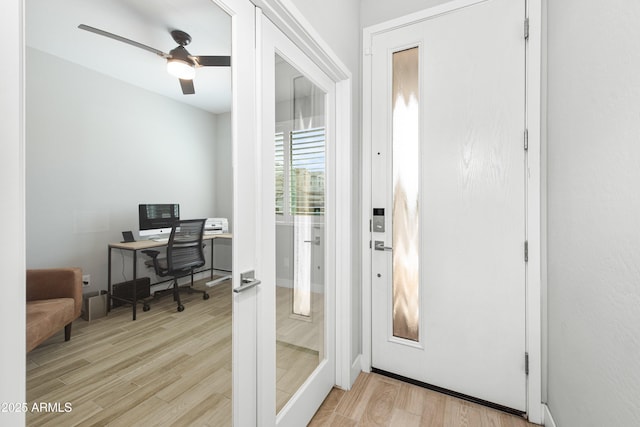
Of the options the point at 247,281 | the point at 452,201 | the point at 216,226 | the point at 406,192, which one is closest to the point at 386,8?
the point at 406,192

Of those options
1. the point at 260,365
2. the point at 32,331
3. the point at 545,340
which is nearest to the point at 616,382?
the point at 545,340

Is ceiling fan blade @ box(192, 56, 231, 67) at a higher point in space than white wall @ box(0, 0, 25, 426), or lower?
higher

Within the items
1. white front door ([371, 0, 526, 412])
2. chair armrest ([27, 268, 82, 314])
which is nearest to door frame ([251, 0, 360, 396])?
white front door ([371, 0, 526, 412])

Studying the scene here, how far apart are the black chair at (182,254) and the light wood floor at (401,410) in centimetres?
123

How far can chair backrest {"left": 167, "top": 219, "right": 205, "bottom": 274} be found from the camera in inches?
35.0

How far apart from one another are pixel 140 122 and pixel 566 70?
5.89 ft

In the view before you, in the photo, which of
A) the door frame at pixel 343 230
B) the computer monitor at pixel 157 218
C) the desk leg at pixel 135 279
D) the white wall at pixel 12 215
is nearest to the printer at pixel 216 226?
the computer monitor at pixel 157 218

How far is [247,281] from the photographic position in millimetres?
1108

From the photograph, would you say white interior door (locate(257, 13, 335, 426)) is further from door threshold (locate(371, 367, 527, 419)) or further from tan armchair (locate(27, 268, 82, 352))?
tan armchair (locate(27, 268, 82, 352))

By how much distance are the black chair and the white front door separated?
1.32m

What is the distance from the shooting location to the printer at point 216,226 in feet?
3.32

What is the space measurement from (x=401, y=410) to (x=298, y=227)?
130 centimetres

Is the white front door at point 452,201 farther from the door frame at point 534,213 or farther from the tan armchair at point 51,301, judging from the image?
the tan armchair at point 51,301

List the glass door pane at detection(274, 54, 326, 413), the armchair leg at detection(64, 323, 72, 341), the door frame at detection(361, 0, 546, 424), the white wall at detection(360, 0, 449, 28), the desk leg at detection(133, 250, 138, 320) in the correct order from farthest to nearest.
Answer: the white wall at detection(360, 0, 449, 28), the door frame at detection(361, 0, 546, 424), the glass door pane at detection(274, 54, 326, 413), the desk leg at detection(133, 250, 138, 320), the armchair leg at detection(64, 323, 72, 341)
